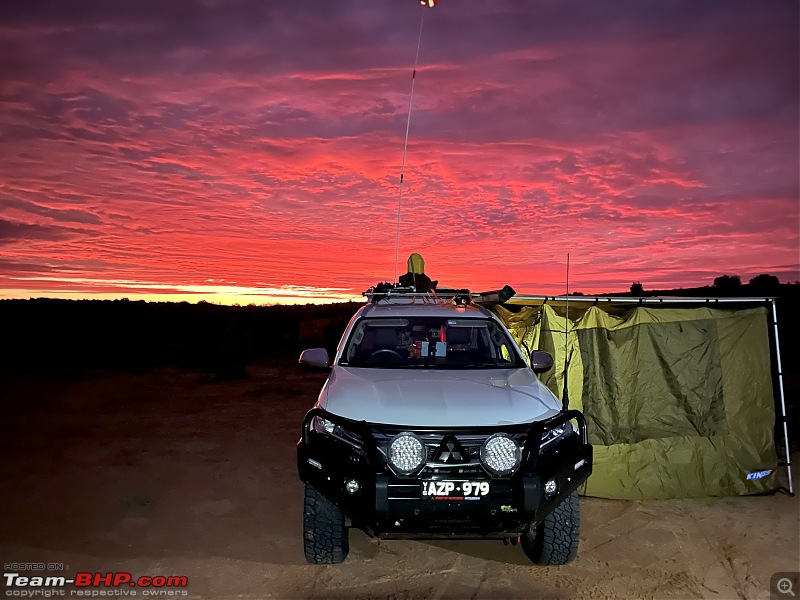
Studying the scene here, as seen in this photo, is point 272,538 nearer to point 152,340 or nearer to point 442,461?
point 442,461

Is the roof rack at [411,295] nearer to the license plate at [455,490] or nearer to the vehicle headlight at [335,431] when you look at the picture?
the vehicle headlight at [335,431]

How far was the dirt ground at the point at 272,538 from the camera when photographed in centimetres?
473

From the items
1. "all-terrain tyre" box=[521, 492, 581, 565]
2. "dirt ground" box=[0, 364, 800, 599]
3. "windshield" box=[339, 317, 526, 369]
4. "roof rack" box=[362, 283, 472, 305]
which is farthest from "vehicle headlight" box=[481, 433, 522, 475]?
"roof rack" box=[362, 283, 472, 305]

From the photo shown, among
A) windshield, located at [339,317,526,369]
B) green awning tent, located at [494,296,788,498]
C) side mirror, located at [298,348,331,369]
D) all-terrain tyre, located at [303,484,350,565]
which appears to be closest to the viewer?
all-terrain tyre, located at [303,484,350,565]

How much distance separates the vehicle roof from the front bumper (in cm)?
188

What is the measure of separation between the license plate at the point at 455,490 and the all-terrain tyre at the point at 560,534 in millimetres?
875

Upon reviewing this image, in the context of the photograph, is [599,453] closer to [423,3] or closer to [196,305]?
[423,3]

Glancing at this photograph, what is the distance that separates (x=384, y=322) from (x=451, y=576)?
244cm

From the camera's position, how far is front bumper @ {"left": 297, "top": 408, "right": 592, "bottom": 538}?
431cm

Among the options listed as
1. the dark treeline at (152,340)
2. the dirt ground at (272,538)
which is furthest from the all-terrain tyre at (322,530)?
the dark treeline at (152,340)

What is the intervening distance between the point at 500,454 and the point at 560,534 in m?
1.06

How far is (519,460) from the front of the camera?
443cm

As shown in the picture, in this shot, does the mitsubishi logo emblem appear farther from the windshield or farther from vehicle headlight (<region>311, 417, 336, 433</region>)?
the windshield

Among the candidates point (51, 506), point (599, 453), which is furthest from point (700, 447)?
point (51, 506)
